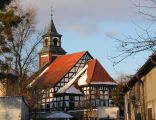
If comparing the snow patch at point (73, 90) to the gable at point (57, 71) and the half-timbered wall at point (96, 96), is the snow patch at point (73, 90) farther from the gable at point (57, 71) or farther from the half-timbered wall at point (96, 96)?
the gable at point (57, 71)

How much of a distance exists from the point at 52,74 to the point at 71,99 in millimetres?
9783

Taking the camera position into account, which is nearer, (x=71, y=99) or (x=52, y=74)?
(x=71, y=99)

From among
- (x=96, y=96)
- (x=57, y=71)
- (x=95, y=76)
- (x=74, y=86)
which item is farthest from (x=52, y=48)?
(x=96, y=96)

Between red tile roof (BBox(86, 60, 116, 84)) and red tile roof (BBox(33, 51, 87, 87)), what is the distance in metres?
2.67

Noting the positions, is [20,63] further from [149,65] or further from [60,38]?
[60,38]

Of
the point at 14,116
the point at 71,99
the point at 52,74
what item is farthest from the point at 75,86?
the point at 14,116

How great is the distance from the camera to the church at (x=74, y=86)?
6288cm

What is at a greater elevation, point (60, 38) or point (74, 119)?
point (60, 38)

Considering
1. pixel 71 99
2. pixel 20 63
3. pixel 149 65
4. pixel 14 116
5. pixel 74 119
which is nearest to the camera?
pixel 149 65

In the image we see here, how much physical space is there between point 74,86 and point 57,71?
7.32m

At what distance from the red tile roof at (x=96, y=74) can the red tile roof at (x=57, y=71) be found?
105 inches

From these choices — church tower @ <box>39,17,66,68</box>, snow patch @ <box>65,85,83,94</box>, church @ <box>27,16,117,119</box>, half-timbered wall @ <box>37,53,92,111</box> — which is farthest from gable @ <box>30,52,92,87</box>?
church tower @ <box>39,17,66,68</box>

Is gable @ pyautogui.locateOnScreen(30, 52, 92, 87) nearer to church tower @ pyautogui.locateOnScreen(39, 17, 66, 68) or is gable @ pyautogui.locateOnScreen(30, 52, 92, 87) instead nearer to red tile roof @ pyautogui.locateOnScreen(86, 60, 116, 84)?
red tile roof @ pyautogui.locateOnScreen(86, 60, 116, 84)

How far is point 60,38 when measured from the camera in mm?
84562
